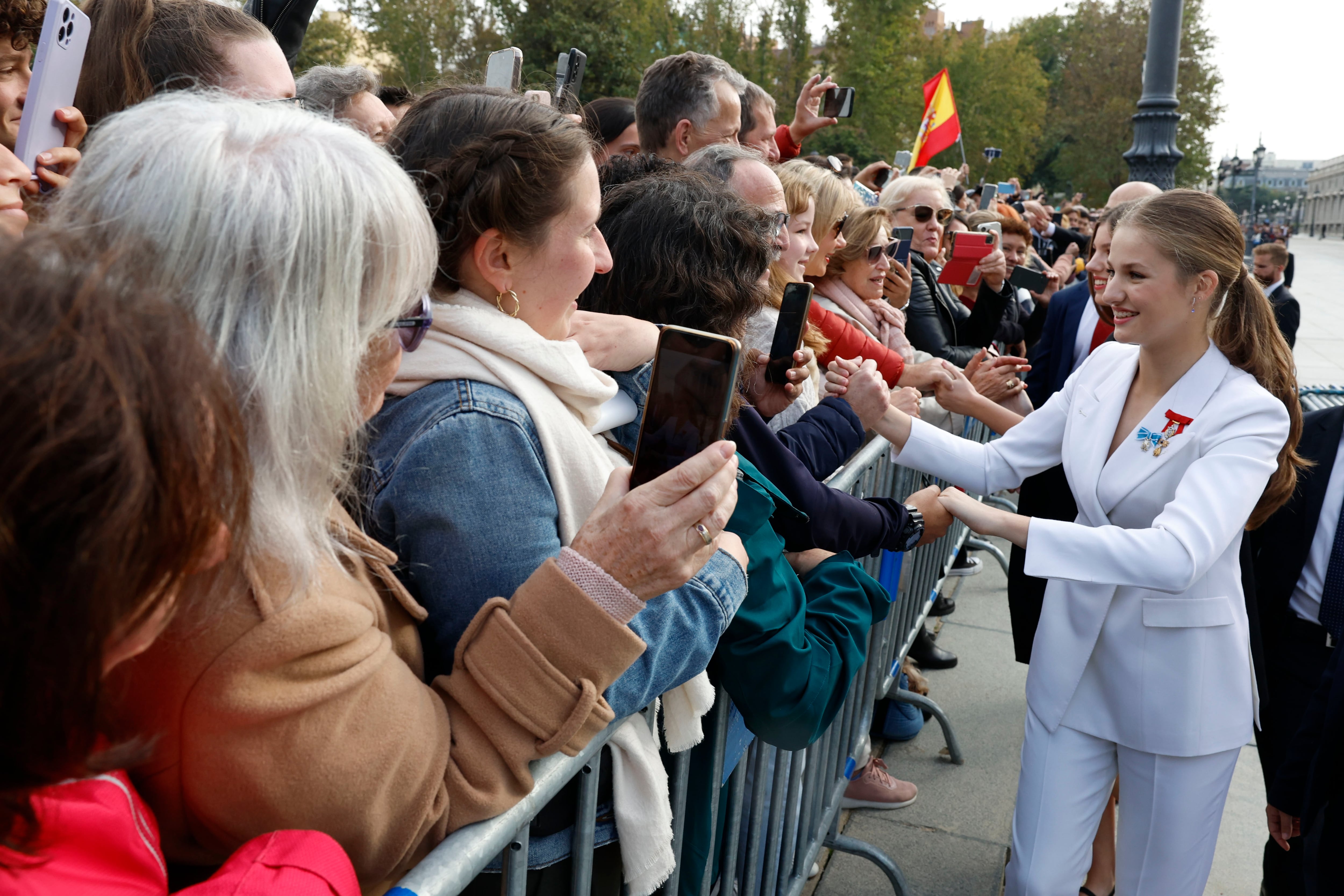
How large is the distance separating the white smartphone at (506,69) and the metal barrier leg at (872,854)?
257 centimetres

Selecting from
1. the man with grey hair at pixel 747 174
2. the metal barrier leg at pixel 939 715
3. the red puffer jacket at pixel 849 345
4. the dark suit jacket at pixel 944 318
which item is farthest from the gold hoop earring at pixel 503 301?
the dark suit jacket at pixel 944 318

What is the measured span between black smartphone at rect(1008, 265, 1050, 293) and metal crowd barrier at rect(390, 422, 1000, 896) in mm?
1681

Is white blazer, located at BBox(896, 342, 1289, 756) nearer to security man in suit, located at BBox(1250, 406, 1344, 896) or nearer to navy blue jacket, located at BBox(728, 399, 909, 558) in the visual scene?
security man in suit, located at BBox(1250, 406, 1344, 896)

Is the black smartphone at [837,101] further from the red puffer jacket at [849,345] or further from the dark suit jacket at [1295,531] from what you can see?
the dark suit jacket at [1295,531]

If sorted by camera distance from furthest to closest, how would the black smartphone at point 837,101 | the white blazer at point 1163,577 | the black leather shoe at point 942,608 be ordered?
1. the black smartphone at point 837,101
2. the black leather shoe at point 942,608
3. the white blazer at point 1163,577

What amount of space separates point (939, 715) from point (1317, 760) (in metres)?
1.60

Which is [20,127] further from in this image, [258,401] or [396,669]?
[396,669]

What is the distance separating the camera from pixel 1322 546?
291 centimetres

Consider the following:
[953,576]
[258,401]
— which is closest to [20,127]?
[258,401]

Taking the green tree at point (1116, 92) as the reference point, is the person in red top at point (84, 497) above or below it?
below

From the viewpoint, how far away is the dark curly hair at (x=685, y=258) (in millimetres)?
1985

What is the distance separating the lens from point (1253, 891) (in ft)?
11.2

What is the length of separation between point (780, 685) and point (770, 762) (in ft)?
1.83

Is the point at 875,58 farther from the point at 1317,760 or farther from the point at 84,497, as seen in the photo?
the point at 84,497
